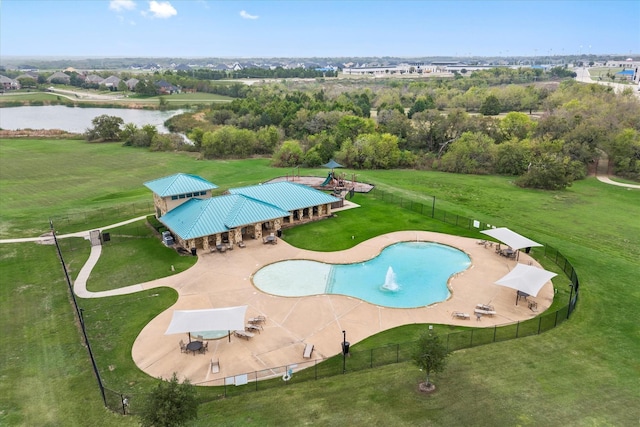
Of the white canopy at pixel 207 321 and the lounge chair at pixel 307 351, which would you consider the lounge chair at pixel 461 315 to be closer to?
the lounge chair at pixel 307 351

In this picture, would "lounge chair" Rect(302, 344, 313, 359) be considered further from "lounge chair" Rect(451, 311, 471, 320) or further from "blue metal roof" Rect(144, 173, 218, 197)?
"blue metal roof" Rect(144, 173, 218, 197)

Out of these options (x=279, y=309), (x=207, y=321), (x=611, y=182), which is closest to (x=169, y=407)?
(x=207, y=321)

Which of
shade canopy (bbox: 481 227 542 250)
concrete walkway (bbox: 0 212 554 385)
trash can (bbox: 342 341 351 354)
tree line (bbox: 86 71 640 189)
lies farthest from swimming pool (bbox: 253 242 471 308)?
tree line (bbox: 86 71 640 189)

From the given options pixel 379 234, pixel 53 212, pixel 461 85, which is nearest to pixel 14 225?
pixel 53 212

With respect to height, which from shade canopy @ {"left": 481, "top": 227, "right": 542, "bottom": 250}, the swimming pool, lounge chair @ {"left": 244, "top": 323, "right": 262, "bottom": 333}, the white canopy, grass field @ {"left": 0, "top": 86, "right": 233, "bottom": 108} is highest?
grass field @ {"left": 0, "top": 86, "right": 233, "bottom": 108}

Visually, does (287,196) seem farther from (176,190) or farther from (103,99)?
(103,99)

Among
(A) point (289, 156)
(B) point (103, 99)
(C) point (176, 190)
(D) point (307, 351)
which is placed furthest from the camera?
(B) point (103, 99)
